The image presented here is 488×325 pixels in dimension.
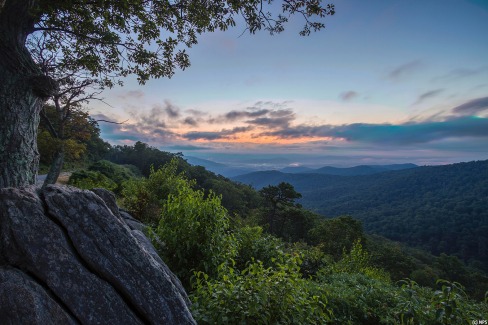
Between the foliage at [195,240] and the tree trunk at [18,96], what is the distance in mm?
2991

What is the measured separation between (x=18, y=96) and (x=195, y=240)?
4.45 m

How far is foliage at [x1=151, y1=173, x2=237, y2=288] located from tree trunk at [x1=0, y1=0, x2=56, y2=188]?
2.99 metres

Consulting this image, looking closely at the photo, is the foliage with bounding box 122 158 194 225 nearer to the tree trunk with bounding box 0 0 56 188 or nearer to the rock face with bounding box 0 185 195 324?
the tree trunk with bounding box 0 0 56 188

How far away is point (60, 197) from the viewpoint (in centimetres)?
328

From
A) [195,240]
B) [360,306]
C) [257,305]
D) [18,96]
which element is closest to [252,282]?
[257,305]

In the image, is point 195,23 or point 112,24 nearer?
point 112,24

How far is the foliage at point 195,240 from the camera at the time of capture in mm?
5754

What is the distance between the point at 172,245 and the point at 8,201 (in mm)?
3468

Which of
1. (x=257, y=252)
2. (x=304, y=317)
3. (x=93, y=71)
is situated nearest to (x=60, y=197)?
(x=304, y=317)

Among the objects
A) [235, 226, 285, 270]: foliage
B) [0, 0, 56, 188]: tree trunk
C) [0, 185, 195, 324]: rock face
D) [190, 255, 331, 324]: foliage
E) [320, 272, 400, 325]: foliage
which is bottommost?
[320, 272, 400, 325]: foliage

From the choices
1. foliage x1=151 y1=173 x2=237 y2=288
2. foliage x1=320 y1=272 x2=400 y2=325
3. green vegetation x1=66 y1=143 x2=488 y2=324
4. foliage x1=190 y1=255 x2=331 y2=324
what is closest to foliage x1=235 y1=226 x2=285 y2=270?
green vegetation x1=66 y1=143 x2=488 y2=324

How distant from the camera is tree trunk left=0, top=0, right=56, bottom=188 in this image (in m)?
4.35

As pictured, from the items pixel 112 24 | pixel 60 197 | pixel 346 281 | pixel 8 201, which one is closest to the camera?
pixel 8 201

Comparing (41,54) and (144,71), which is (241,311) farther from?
(41,54)
